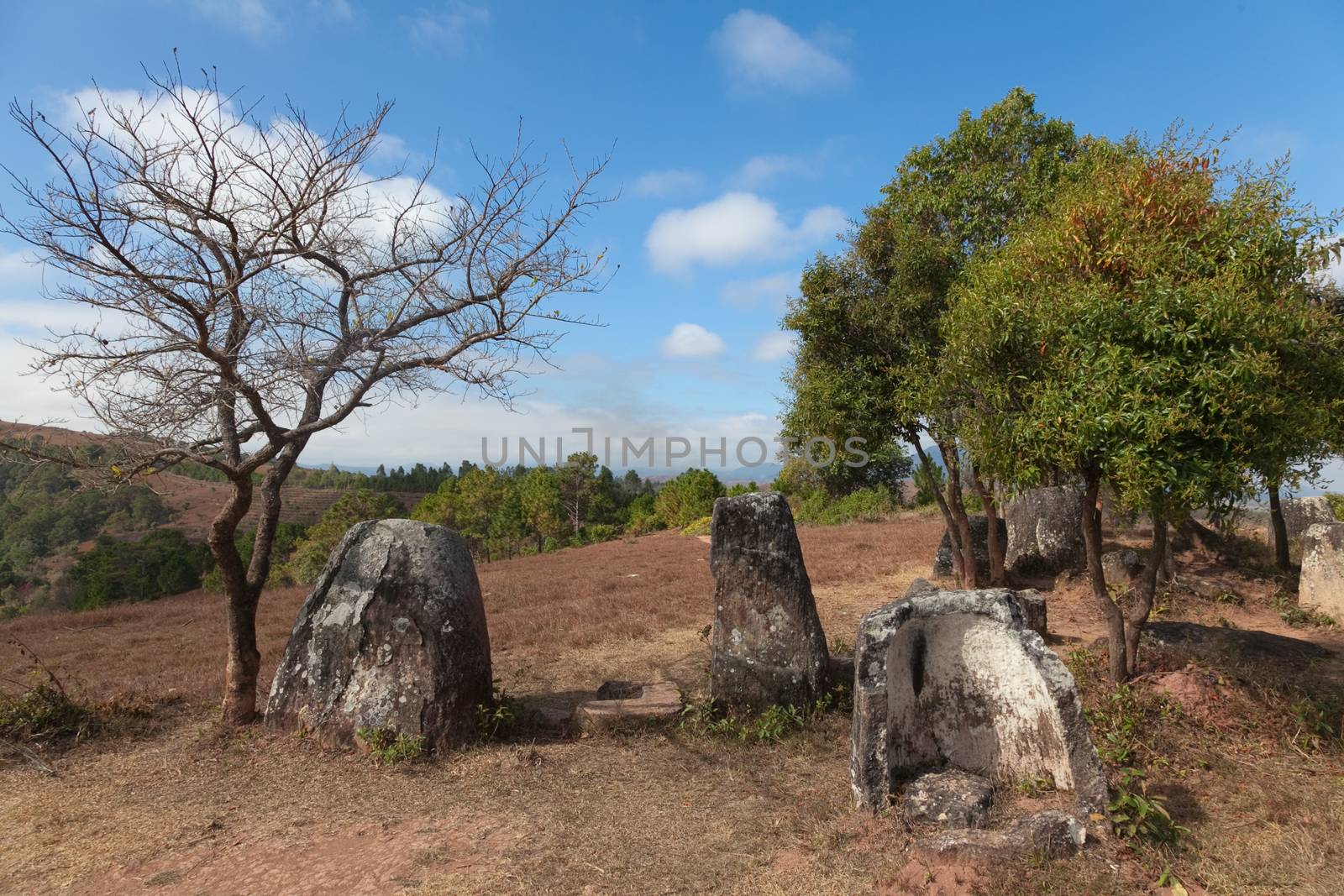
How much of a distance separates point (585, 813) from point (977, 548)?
12230 mm

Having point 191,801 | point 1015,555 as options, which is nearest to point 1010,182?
point 1015,555

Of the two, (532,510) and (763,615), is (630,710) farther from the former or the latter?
(532,510)

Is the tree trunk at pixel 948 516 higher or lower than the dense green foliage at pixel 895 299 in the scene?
lower

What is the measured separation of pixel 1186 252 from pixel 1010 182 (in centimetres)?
823

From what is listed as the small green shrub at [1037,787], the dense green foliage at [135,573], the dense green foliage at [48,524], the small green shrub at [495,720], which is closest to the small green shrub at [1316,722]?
the small green shrub at [1037,787]

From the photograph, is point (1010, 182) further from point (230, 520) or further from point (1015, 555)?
point (230, 520)

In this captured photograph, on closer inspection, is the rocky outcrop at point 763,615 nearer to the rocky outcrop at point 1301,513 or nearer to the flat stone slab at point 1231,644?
the flat stone slab at point 1231,644

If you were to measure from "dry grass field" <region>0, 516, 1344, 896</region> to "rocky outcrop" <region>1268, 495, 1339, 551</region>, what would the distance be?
26.2 feet

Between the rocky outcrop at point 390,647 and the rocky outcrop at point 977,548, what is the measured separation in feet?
37.4

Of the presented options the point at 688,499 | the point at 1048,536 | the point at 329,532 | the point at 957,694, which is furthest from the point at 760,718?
the point at 688,499

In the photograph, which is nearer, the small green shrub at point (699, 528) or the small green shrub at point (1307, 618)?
the small green shrub at point (1307, 618)

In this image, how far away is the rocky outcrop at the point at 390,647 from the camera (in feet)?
23.7

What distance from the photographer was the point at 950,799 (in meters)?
5.32

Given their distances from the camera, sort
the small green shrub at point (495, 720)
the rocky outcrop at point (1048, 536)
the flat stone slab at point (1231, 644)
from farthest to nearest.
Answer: the rocky outcrop at point (1048, 536)
the flat stone slab at point (1231, 644)
the small green shrub at point (495, 720)
